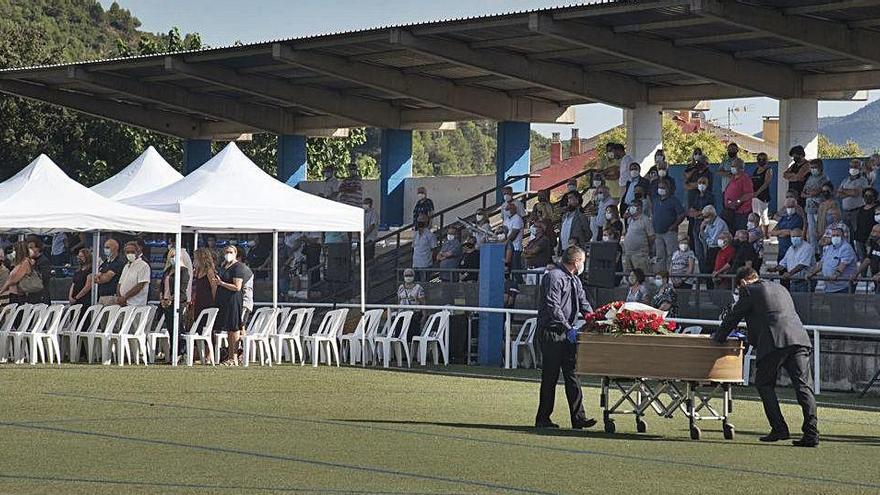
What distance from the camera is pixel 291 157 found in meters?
43.4

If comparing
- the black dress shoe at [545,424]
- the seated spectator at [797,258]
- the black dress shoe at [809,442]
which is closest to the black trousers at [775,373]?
the black dress shoe at [809,442]

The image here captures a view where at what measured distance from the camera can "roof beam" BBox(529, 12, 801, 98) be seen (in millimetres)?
28656

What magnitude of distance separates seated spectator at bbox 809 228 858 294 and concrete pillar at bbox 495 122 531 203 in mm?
14892

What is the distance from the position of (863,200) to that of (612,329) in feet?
38.0

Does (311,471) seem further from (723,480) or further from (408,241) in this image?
(408,241)

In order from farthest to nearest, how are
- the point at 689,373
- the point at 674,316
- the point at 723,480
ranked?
the point at 674,316 < the point at 689,373 < the point at 723,480

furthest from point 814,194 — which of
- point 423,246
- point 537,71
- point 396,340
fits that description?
point 423,246

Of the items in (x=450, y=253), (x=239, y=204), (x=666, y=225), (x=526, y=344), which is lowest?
(x=526, y=344)

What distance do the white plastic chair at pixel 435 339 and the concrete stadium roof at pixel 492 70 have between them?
16.3ft

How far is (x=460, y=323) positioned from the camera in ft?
91.5

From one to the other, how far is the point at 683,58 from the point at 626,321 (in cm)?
1515

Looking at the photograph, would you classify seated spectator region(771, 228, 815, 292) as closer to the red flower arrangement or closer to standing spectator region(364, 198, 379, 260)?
the red flower arrangement

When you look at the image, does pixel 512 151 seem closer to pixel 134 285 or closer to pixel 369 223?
pixel 369 223

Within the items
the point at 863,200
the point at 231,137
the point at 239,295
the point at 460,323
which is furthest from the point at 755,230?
the point at 231,137
